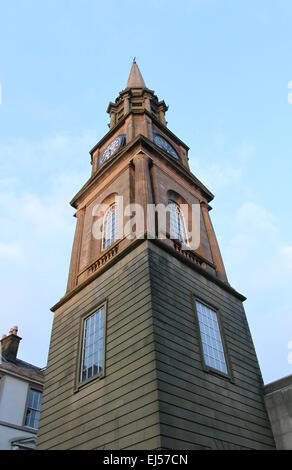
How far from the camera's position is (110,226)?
17.4 m

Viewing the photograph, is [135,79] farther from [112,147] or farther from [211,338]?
[211,338]

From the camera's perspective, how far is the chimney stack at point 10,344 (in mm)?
25755

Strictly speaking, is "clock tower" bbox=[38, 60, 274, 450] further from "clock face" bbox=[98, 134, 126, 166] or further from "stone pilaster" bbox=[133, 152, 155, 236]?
"clock face" bbox=[98, 134, 126, 166]

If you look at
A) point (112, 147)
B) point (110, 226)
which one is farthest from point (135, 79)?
point (110, 226)

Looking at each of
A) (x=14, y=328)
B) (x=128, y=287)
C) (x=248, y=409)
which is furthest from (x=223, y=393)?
(x=14, y=328)

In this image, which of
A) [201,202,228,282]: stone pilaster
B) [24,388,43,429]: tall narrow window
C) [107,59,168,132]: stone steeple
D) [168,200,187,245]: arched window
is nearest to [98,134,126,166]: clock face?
[107,59,168,132]: stone steeple

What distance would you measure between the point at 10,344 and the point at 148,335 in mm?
18746

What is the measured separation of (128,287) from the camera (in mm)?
12555

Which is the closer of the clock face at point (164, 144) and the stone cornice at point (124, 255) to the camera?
the stone cornice at point (124, 255)

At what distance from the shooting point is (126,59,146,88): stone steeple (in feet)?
92.6

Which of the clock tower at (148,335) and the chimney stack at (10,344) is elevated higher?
the chimney stack at (10,344)

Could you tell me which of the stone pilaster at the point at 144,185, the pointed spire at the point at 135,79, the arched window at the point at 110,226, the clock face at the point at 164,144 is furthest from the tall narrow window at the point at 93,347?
the pointed spire at the point at 135,79

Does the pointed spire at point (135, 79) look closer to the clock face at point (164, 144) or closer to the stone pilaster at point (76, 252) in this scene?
the clock face at point (164, 144)
